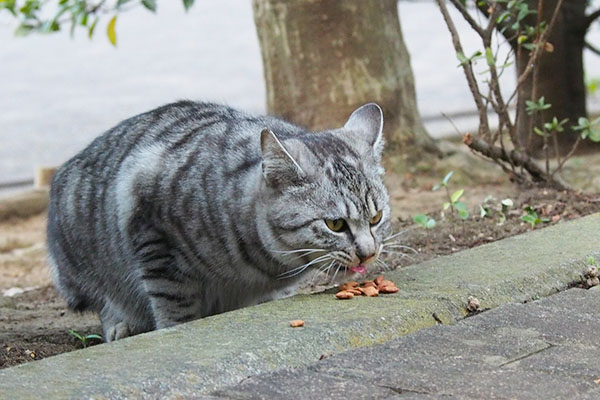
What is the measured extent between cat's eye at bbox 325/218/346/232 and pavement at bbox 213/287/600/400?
2.05 feet

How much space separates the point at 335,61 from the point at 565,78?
71.6 inches

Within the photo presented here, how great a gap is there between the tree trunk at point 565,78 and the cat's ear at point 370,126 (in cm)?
308

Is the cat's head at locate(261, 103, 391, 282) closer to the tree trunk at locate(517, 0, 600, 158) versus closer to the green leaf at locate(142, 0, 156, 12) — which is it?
the green leaf at locate(142, 0, 156, 12)

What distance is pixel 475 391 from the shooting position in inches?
90.1

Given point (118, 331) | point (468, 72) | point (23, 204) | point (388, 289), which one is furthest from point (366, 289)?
point (23, 204)

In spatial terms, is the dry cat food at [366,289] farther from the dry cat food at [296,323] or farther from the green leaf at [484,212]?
the green leaf at [484,212]

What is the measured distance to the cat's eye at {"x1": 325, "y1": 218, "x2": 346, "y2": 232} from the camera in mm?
3367

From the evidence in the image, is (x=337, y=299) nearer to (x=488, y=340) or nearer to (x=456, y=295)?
(x=456, y=295)

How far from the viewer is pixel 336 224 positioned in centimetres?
338

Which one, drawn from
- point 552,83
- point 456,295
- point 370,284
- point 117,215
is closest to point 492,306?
point 456,295

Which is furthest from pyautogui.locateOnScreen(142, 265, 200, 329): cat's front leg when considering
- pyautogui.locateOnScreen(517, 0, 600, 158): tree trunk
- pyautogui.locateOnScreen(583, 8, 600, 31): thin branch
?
pyautogui.locateOnScreen(583, 8, 600, 31): thin branch

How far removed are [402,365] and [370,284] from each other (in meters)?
0.86

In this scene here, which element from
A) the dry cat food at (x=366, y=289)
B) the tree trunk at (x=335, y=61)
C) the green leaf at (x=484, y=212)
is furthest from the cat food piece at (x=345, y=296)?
the tree trunk at (x=335, y=61)

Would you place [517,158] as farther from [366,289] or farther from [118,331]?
[118,331]
